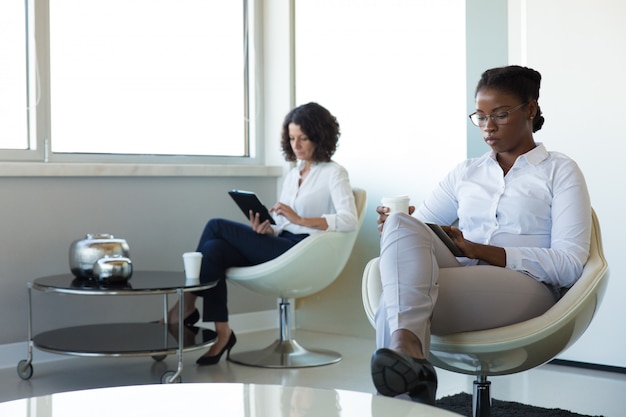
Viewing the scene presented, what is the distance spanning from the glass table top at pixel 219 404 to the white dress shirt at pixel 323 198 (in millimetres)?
2249

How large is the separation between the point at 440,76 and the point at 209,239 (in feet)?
4.68

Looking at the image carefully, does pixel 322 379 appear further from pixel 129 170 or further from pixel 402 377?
pixel 402 377

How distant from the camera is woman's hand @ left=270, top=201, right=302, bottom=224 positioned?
3979 millimetres

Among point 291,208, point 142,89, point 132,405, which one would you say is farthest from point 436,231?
point 142,89

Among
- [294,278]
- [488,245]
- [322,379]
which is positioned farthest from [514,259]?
[294,278]

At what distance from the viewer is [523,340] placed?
85.9 inches

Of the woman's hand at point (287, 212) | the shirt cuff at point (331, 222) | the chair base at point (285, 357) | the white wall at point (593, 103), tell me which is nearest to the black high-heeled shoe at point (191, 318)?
the chair base at point (285, 357)

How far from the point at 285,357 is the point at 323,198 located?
2.58 ft

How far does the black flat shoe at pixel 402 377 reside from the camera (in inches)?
73.6

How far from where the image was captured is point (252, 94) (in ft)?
16.6

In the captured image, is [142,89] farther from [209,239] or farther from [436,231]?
[436,231]

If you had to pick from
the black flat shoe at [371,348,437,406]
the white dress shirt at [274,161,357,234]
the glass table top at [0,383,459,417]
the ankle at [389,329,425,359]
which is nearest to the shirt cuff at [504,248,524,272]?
the ankle at [389,329,425,359]

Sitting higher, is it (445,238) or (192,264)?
(445,238)

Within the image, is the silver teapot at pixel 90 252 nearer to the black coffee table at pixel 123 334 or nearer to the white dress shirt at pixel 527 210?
the black coffee table at pixel 123 334
